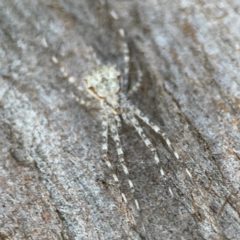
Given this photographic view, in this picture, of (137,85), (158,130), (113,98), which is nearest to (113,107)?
(113,98)

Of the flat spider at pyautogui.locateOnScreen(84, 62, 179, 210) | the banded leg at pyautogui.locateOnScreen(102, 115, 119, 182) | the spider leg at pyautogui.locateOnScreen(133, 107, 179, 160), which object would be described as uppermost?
the spider leg at pyautogui.locateOnScreen(133, 107, 179, 160)

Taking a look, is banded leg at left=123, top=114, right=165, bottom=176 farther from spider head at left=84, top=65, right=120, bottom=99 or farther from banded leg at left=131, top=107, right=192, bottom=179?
spider head at left=84, top=65, right=120, bottom=99

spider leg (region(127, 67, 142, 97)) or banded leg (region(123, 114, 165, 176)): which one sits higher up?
spider leg (region(127, 67, 142, 97))

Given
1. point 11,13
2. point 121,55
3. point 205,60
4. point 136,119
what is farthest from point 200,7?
point 11,13

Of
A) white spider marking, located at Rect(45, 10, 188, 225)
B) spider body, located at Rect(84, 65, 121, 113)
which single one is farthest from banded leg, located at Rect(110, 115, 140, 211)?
spider body, located at Rect(84, 65, 121, 113)

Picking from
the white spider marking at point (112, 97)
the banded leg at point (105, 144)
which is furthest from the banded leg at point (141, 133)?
the banded leg at point (105, 144)

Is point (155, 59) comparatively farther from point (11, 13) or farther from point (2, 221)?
point (2, 221)

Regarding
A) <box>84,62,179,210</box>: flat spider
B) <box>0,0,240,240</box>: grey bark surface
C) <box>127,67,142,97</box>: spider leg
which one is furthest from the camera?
<box>127,67,142,97</box>: spider leg
